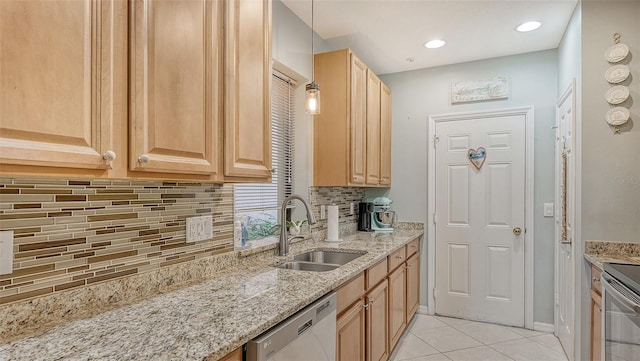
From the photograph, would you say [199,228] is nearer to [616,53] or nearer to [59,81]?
[59,81]

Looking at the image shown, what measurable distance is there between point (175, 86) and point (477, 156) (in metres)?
3.13

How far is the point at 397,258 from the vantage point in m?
2.83

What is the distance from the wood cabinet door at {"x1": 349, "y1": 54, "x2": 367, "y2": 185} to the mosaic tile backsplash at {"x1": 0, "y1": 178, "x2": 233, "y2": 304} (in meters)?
1.44

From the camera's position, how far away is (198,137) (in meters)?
1.28

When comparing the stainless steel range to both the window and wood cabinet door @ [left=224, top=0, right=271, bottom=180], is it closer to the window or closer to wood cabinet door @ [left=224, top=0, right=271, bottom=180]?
wood cabinet door @ [left=224, top=0, right=271, bottom=180]

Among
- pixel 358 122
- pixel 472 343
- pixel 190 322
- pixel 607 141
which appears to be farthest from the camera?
pixel 472 343

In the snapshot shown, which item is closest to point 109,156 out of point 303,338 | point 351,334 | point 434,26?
point 303,338

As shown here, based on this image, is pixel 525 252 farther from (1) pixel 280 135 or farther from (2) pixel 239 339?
(2) pixel 239 339

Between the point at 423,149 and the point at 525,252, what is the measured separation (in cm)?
140

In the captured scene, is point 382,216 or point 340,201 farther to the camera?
point 382,216

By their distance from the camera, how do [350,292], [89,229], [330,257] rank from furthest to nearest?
1. [330,257]
2. [350,292]
3. [89,229]

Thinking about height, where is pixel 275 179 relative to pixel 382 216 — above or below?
above

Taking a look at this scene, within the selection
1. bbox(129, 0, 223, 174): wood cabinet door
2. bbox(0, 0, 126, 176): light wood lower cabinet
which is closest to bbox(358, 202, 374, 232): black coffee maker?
bbox(129, 0, 223, 174): wood cabinet door

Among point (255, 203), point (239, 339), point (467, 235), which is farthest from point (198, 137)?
point (467, 235)
